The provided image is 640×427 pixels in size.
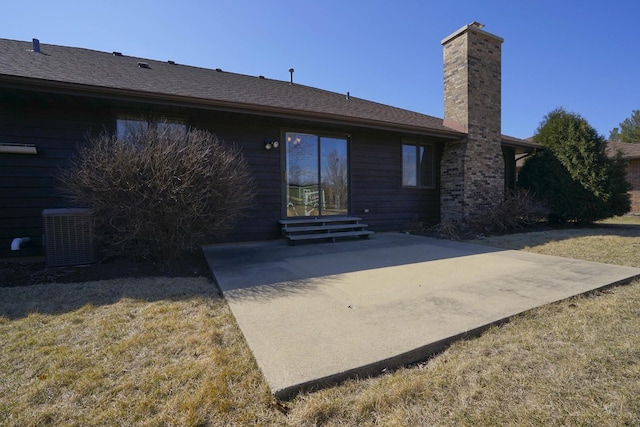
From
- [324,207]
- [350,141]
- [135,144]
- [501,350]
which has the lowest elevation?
[501,350]

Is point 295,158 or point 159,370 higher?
point 295,158

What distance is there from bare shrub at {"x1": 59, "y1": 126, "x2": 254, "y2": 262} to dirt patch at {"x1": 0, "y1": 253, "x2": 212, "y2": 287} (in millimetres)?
201

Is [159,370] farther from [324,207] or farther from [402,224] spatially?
[402,224]

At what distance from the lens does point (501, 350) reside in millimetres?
1929

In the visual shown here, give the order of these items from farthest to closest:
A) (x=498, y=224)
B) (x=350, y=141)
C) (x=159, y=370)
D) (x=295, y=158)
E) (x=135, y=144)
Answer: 1. (x=498, y=224)
2. (x=350, y=141)
3. (x=295, y=158)
4. (x=135, y=144)
5. (x=159, y=370)

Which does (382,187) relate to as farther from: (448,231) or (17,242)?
(17,242)

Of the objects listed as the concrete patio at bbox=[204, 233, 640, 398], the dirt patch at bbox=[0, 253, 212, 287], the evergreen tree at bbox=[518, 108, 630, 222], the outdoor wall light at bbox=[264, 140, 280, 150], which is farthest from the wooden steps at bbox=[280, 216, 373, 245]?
the evergreen tree at bbox=[518, 108, 630, 222]

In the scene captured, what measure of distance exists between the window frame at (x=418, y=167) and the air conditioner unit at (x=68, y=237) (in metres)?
Answer: 7.01

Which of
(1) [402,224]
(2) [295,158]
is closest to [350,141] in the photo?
(2) [295,158]

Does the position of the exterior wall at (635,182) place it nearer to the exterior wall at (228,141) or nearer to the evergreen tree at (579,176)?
the evergreen tree at (579,176)

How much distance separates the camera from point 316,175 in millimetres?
6754

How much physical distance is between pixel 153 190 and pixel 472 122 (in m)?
8.04

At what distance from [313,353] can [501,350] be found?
4.23ft

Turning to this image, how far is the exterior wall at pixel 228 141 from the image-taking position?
452 cm
